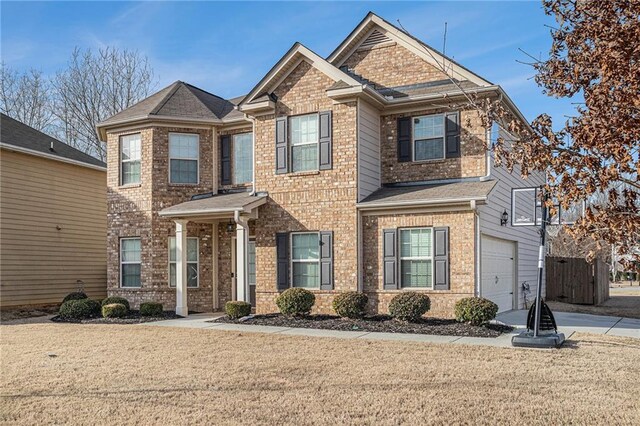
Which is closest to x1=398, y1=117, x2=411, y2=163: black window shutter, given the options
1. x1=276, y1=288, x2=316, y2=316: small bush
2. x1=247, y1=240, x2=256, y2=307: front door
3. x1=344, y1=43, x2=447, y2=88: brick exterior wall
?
x1=344, y1=43, x2=447, y2=88: brick exterior wall

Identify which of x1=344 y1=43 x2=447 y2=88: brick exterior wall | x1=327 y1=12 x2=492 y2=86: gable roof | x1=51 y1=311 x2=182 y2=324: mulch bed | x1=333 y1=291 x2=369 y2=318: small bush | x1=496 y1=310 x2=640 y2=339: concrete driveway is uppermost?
x1=327 y1=12 x2=492 y2=86: gable roof

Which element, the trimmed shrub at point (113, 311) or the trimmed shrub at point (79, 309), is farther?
the trimmed shrub at point (79, 309)

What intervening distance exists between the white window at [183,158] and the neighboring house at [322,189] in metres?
0.03

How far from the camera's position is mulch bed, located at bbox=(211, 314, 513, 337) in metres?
12.0

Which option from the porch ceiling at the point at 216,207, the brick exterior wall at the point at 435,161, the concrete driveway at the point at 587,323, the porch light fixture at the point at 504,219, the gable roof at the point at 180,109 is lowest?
the concrete driveway at the point at 587,323

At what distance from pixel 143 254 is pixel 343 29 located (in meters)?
8.38

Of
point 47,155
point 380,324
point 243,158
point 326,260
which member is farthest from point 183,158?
point 380,324

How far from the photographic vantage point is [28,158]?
18.3 m

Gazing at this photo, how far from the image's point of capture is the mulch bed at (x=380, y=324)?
474 inches

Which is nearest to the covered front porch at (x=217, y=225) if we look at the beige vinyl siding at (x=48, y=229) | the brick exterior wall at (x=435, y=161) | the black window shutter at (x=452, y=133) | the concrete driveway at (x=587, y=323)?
the brick exterior wall at (x=435, y=161)

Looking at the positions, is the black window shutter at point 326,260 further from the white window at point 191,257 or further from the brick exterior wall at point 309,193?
the white window at point 191,257

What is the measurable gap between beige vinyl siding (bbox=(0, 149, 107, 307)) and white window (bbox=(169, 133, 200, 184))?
4730 mm

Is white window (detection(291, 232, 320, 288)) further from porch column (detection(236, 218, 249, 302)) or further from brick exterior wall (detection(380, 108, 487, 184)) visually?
brick exterior wall (detection(380, 108, 487, 184))

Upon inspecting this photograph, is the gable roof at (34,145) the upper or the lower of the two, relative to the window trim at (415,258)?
upper
